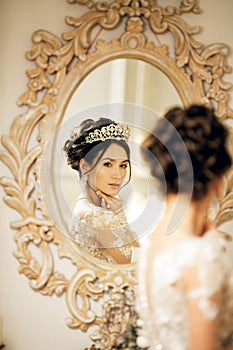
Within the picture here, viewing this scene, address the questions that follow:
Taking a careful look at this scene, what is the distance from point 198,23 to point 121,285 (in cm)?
130

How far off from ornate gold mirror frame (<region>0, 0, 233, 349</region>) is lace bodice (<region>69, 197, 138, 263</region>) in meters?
0.06

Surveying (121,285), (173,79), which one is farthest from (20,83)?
(121,285)

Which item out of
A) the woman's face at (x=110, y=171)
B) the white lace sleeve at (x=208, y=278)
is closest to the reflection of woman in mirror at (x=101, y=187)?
the woman's face at (x=110, y=171)

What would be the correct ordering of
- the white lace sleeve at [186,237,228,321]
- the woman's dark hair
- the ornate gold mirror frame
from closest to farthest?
the white lace sleeve at [186,237,228,321]
the woman's dark hair
the ornate gold mirror frame

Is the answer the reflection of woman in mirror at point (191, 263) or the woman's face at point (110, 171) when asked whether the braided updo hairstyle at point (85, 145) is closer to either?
the woman's face at point (110, 171)

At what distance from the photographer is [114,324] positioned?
301 centimetres

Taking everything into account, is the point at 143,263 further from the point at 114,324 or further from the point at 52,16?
the point at 52,16

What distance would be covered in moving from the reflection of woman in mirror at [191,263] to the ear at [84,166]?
1.19 meters

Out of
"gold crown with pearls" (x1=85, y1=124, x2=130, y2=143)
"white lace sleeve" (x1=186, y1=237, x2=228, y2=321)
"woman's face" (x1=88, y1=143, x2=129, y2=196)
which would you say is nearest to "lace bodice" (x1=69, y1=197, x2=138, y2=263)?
"woman's face" (x1=88, y1=143, x2=129, y2=196)

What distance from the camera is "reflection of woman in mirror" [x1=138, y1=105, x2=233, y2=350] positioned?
5.82ft

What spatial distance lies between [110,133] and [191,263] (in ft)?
4.90

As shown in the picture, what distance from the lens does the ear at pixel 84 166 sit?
126 inches

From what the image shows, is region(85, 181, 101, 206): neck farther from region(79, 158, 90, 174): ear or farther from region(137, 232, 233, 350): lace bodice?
region(137, 232, 233, 350): lace bodice

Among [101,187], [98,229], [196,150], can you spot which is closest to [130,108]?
[101,187]
